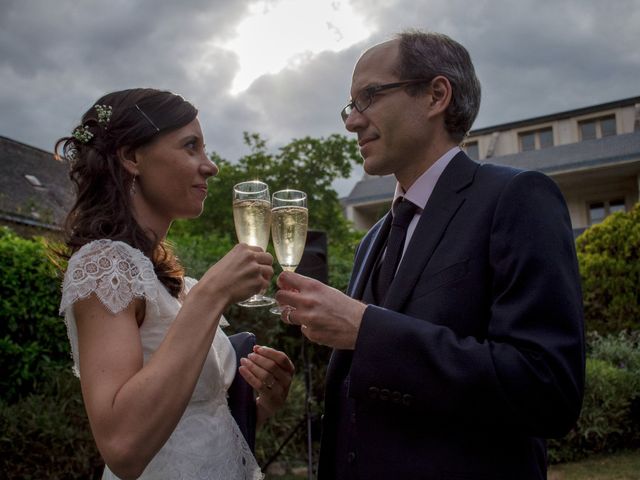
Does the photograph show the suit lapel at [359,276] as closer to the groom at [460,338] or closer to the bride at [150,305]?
the groom at [460,338]

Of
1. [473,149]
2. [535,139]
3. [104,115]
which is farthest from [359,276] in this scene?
[535,139]

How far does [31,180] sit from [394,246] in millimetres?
25591

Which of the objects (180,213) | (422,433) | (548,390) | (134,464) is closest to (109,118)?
(180,213)

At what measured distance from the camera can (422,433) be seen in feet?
6.19

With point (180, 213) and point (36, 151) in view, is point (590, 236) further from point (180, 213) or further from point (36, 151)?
point (36, 151)

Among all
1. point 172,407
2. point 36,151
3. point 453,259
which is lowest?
point 172,407

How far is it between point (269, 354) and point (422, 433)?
844 millimetres

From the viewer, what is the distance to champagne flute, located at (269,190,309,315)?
7.52ft

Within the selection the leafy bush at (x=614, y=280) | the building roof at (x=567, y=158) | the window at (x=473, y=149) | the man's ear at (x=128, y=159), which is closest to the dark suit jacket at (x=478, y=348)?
the man's ear at (x=128, y=159)

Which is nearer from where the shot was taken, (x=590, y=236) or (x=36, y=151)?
(x=590, y=236)

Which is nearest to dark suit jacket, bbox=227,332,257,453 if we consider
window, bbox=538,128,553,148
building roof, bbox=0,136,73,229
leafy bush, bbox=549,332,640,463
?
leafy bush, bbox=549,332,640,463

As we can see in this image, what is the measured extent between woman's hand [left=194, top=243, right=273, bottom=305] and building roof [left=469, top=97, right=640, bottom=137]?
3156 cm

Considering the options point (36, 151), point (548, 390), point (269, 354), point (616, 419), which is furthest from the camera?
point (36, 151)

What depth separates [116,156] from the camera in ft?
8.18
